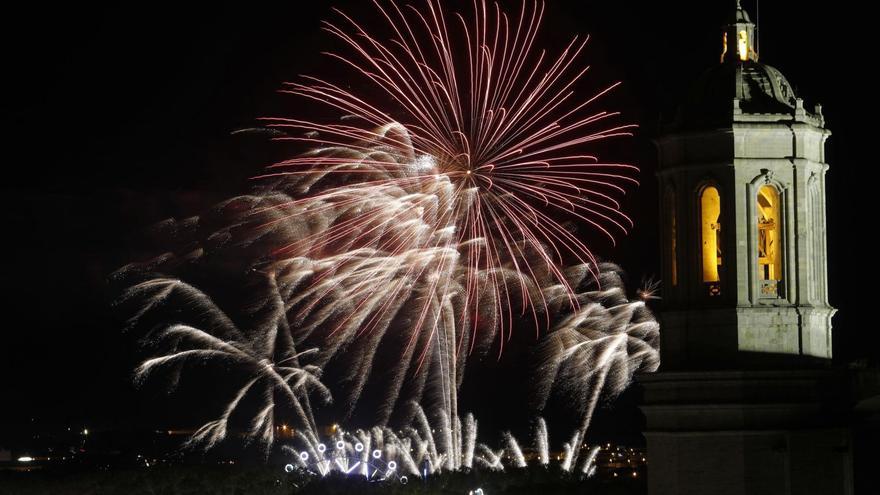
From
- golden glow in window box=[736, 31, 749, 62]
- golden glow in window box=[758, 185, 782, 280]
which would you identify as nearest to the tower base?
golden glow in window box=[758, 185, 782, 280]

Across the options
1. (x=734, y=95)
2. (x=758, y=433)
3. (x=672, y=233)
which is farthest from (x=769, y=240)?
(x=758, y=433)

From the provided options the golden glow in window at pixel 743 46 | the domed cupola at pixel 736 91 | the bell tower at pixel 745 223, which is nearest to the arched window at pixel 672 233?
the bell tower at pixel 745 223

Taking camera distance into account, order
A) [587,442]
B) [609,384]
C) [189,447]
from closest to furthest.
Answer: [609,384], [587,442], [189,447]

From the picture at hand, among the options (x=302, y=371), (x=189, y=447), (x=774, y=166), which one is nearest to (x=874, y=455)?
(x=774, y=166)

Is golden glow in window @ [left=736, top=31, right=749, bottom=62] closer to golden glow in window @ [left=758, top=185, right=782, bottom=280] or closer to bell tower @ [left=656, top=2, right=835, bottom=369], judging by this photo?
bell tower @ [left=656, top=2, right=835, bottom=369]

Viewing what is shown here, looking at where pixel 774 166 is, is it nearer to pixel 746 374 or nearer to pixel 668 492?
pixel 746 374

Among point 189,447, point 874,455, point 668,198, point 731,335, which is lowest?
point 189,447
